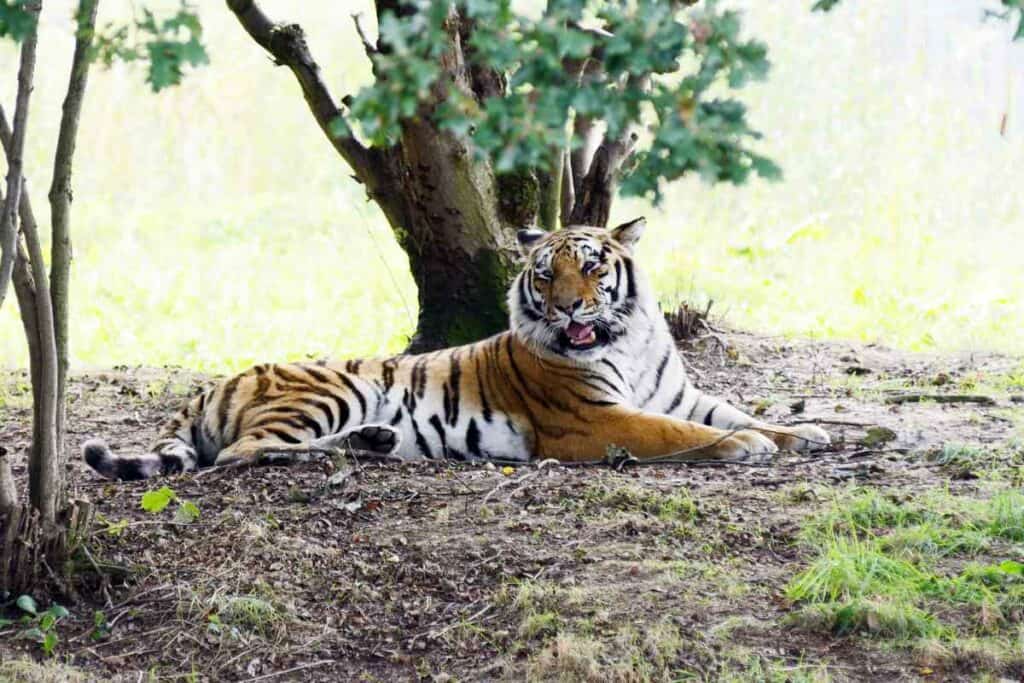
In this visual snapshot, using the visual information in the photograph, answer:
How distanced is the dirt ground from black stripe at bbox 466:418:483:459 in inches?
19.6

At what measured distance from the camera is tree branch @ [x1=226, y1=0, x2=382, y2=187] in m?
6.56

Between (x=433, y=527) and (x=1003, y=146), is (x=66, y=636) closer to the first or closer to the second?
(x=433, y=527)

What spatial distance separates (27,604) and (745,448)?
2718 mm

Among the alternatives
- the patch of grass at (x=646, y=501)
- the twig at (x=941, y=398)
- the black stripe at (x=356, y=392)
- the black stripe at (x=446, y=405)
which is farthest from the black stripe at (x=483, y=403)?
the twig at (x=941, y=398)

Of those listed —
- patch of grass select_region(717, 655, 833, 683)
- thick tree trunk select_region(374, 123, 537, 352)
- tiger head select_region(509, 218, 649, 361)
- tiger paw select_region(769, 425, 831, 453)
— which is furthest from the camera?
thick tree trunk select_region(374, 123, 537, 352)

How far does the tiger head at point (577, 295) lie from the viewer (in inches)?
218

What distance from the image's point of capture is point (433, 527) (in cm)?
424

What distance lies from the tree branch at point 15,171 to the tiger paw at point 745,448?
279cm

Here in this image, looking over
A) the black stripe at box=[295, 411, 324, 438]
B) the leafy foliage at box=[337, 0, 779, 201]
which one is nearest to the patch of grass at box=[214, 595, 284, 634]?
the black stripe at box=[295, 411, 324, 438]

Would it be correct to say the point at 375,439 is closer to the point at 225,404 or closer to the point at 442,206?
the point at 225,404

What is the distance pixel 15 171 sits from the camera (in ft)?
11.3

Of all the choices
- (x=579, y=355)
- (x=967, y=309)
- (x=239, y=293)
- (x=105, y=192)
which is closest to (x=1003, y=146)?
(x=967, y=309)

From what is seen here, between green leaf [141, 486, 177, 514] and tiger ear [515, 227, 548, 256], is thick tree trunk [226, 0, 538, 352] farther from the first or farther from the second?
green leaf [141, 486, 177, 514]

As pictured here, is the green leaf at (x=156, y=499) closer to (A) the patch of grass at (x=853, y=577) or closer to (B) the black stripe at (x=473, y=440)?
(B) the black stripe at (x=473, y=440)
